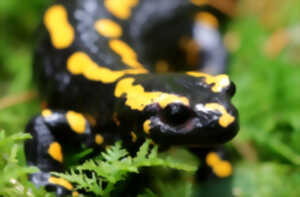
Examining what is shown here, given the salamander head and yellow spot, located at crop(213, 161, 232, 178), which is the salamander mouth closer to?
the salamander head

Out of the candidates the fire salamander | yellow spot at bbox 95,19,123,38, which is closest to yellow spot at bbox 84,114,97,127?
the fire salamander

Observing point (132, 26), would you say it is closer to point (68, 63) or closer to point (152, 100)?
point (68, 63)

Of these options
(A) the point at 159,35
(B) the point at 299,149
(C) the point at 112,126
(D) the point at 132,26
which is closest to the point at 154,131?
(C) the point at 112,126

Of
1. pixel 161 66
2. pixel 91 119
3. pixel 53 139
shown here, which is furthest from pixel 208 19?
pixel 53 139

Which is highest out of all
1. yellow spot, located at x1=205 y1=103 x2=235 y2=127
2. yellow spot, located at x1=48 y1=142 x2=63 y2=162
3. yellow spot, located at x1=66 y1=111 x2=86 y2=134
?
yellow spot, located at x1=205 y1=103 x2=235 y2=127

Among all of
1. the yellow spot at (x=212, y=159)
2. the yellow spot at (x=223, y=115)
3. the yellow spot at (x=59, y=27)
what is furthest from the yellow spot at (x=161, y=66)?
the yellow spot at (x=223, y=115)

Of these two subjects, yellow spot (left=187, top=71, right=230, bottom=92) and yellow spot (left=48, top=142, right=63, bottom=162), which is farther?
yellow spot (left=48, top=142, right=63, bottom=162)

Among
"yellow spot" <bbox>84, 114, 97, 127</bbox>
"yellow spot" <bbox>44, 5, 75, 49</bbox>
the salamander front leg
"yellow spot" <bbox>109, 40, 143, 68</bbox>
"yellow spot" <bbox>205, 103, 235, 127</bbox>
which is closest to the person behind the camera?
"yellow spot" <bbox>205, 103, 235, 127</bbox>
